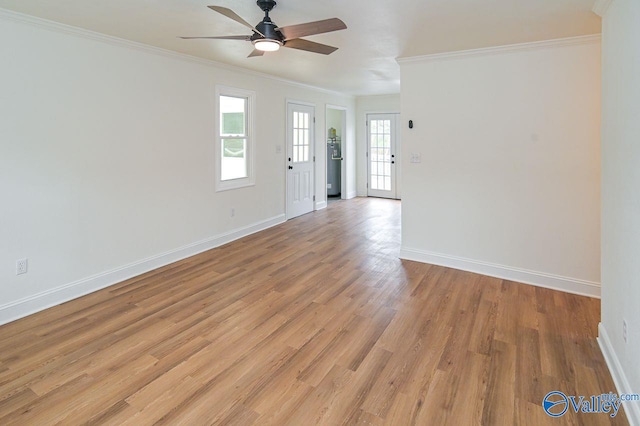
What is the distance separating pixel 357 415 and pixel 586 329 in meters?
2.12

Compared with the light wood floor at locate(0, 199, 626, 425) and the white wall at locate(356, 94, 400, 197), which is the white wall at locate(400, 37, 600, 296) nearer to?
the light wood floor at locate(0, 199, 626, 425)

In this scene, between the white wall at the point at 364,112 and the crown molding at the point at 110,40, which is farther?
the white wall at the point at 364,112

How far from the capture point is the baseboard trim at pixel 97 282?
122 inches

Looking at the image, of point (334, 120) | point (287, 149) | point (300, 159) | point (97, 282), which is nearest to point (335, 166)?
point (334, 120)

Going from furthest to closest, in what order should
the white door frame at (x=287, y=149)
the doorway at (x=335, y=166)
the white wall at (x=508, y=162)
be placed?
1. the doorway at (x=335, y=166)
2. the white door frame at (x=287, y=149)
3. the white wall at (x=508, y=162)

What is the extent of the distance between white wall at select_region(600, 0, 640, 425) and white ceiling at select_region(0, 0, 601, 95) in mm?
635

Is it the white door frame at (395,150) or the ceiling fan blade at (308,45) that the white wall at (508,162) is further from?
the white door frame at (395,150)

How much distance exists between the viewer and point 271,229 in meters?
6.16

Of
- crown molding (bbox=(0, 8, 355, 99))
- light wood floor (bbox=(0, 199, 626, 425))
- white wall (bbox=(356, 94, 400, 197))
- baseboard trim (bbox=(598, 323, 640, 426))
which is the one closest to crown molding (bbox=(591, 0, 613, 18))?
baseboard trim (bbox=(598, 323, 640, 426))

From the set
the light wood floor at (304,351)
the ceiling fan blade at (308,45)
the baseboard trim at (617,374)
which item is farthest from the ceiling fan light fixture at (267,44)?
the baseboard trim at (617,374)

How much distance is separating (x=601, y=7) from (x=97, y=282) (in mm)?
4958

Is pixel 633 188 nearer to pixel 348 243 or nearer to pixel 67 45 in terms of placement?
pixel 348 243

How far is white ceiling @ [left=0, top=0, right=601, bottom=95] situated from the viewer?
8.94 feet

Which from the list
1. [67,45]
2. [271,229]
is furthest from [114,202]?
[271,229]
